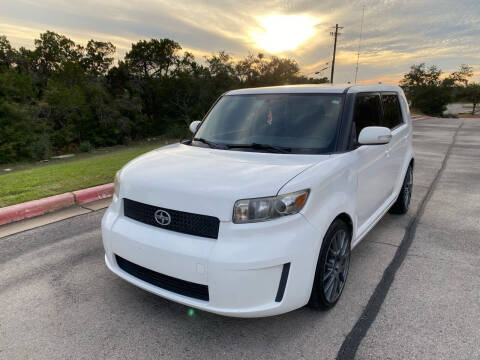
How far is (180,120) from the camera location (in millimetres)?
45031

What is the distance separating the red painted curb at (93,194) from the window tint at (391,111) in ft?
14.7

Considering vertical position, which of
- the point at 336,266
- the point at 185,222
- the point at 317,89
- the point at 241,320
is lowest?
the point at 241,320

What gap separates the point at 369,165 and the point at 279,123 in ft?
3.15

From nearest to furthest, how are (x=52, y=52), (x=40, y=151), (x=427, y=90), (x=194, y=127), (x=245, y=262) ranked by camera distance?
(x=245, y=262) < (x=194, y=127) < (x=40, y=151) < (x=52, y=52) < (x=427, y=90)

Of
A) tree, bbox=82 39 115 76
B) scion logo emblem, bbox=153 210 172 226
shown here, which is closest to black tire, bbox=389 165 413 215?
scion logo emblem, bbox=153 210 172 226

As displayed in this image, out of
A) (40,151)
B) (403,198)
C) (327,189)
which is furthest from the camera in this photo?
(40,151)

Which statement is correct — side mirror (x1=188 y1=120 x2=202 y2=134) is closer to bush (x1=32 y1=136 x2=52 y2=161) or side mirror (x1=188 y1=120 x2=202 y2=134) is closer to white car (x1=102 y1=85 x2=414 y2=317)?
white car (x1=102 y1=85 x2=414 y2=317)

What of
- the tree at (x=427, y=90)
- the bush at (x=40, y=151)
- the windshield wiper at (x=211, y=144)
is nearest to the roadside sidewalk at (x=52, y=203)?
the windshield wiper at (x=211, y=144)

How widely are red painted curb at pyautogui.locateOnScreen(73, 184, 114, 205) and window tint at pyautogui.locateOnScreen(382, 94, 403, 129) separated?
14.7ft

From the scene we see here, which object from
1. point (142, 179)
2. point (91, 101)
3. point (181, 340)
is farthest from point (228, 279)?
point (91, 101)

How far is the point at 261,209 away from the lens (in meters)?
2.22

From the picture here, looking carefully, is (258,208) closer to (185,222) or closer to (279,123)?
(185,222)

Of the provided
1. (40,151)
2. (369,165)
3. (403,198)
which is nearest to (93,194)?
(369,165)

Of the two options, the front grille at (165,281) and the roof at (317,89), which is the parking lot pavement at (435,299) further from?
the roof at (317,89)
